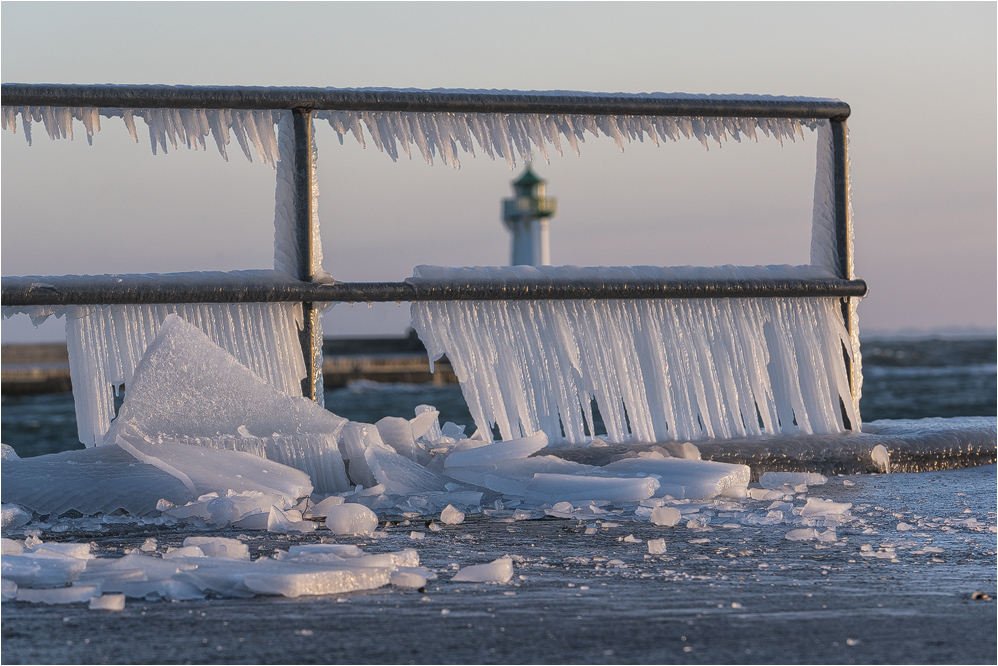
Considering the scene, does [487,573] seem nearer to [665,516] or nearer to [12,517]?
[665,516]

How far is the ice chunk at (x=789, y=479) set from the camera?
3.21 metres

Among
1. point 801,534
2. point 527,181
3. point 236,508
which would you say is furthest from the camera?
point 527,181

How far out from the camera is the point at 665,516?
8.08 feet

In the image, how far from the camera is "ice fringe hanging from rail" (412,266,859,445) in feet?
11.1

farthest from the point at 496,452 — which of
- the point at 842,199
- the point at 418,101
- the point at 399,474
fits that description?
the point at 842,199

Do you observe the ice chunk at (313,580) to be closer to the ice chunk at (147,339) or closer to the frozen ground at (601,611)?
the frozen ground at (601,611)

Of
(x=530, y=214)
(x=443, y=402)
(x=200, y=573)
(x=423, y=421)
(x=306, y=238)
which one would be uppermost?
(x=530, y=214)

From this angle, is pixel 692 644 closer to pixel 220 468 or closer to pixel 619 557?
pixel 619 557

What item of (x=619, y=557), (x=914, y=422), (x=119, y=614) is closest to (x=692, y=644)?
(x=619, y=557)

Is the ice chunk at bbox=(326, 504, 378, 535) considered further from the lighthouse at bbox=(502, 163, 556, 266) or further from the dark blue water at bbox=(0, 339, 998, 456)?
the lighthouse at bbox=(502, 163, 556, 266)

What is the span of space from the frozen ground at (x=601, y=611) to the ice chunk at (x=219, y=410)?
593 millimetres

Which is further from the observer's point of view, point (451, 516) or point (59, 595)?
point (451, 516)

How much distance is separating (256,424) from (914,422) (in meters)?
2.73

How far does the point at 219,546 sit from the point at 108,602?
0.41 metres
